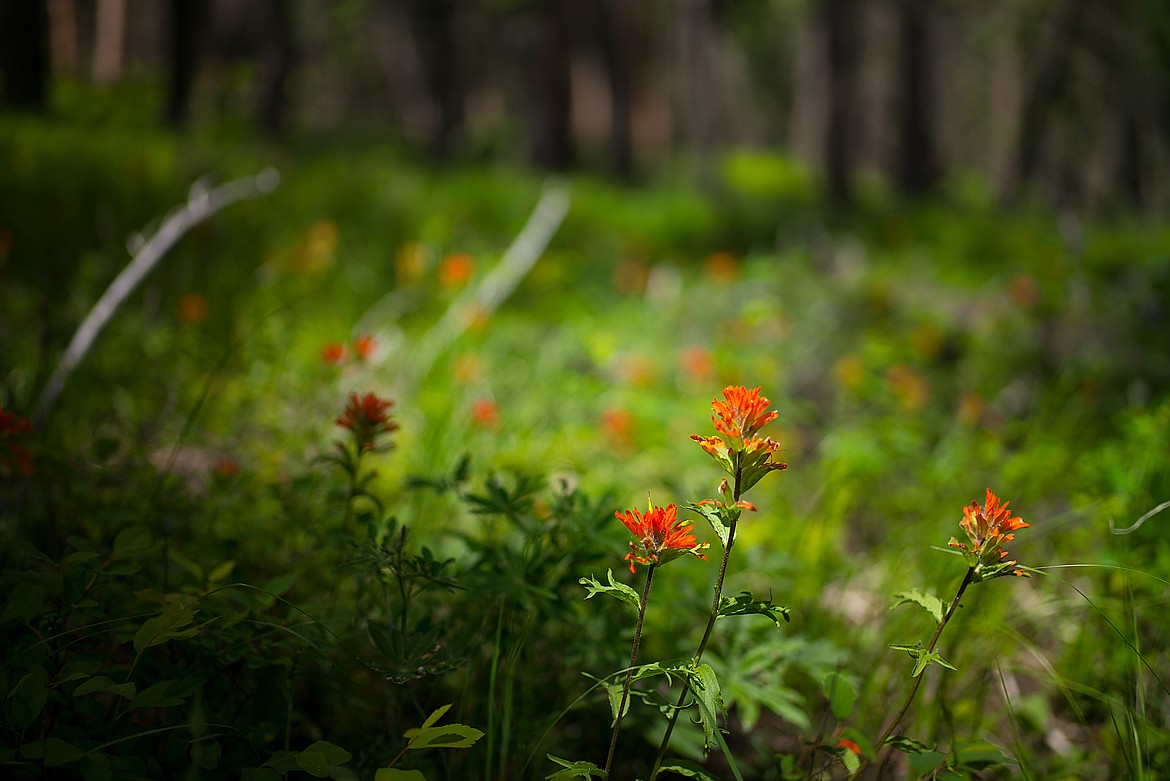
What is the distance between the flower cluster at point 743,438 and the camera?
2.62ft

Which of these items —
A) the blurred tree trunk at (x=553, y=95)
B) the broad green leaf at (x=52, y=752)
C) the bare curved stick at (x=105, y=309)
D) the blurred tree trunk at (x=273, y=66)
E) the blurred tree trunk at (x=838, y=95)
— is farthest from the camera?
the blurred tree trunk at (x=553, y=95)

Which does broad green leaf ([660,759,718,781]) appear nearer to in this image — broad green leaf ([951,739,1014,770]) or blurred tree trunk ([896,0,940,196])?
broad green leaf ([951,739,1014,770])

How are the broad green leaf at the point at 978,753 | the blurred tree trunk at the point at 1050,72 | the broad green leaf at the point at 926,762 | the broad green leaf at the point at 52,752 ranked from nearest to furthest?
the broad green leaf at the point at 52,752
the broad green leaf at the point at 926,762
the broad green leaf at the point at 978,753
the blurred tree trunk at the point at 1050,72

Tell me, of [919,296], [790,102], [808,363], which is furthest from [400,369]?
[790,102]

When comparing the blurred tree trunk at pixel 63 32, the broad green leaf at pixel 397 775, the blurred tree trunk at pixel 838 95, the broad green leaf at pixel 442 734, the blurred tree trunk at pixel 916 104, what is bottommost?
the broad green leaf at pixel 397 775

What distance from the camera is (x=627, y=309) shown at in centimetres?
396

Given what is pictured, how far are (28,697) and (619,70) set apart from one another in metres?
12.8

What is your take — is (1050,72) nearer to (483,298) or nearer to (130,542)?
(483,298)

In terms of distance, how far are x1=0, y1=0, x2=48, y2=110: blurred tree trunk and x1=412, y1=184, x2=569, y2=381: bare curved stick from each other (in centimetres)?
382

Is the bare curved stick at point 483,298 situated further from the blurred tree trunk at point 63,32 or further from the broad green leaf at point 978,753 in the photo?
the blurred tree trunk at point 63,32

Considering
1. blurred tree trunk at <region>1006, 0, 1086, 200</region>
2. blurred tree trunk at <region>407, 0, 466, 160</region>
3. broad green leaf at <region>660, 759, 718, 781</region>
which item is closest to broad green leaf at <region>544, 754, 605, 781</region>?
broad green leaf at <region>660, 759, 718, 781</region>

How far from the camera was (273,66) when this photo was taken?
898 centimetres

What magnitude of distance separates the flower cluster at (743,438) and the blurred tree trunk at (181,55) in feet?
24.9

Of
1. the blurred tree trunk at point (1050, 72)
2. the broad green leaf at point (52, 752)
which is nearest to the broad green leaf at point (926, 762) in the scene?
the broad green leaf at point (52, 752)
